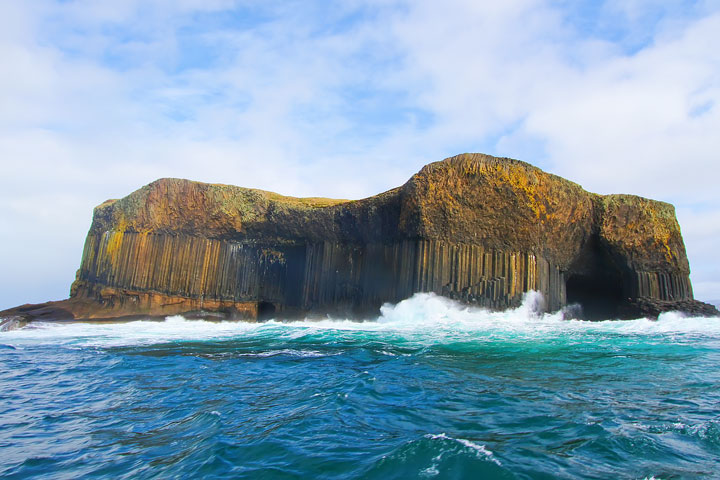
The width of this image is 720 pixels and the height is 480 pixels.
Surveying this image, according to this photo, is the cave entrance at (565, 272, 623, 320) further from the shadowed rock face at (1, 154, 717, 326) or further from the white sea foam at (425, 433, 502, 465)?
the white sea foam at (425, 433, 502, 465)

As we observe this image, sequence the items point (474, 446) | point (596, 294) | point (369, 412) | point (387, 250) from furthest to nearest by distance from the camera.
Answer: point (596, 294) < point (387, 250) < point (369, 412) < point (474, 446)

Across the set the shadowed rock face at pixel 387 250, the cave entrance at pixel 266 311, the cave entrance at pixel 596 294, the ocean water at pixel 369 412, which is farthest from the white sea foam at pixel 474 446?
the cave entrance at pixel 596 294

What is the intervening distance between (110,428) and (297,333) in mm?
10626

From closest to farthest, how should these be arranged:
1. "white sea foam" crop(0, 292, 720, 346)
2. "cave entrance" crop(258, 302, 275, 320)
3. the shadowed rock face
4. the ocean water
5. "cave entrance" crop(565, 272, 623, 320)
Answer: the ocean water
"white sea foam" crop(0, 292, 720, 346)
the shadowed rock face
"cave entrance" crop(565, 272, 623, 320)
"cave entrance" crop(258, 302, 275, 320)

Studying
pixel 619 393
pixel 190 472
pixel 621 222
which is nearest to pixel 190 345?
pixel 190 472

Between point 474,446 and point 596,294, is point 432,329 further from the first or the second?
point 596,294

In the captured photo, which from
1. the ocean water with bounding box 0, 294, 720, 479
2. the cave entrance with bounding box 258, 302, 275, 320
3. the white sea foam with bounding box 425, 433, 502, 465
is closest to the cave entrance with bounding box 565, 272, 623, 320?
the ocean water with bounding box 0, 294, 720, 479

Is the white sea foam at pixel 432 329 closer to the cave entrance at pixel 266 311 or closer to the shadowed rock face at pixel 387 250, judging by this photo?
the shadowed rock face at pixel 387 250

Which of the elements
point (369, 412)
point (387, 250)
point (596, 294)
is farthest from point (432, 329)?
point (596, 294)

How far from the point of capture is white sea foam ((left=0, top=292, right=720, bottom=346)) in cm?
1380

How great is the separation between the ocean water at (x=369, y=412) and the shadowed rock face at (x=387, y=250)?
757 cm

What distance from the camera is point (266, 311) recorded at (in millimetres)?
25547

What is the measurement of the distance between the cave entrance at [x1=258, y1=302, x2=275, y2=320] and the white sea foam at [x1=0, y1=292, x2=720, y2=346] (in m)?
6.46

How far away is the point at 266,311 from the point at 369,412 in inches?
806
